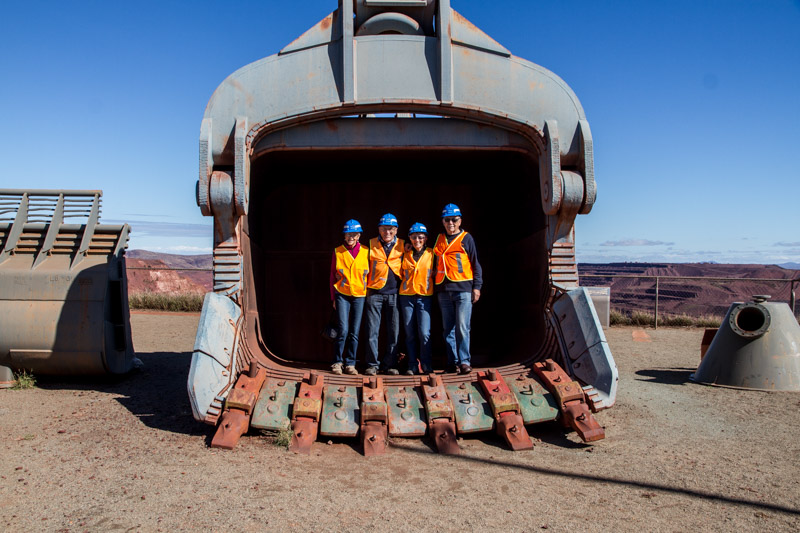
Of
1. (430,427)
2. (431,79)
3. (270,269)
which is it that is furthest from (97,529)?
(270,269)

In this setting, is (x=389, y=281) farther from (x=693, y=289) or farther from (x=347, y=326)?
(x=693, y=289)

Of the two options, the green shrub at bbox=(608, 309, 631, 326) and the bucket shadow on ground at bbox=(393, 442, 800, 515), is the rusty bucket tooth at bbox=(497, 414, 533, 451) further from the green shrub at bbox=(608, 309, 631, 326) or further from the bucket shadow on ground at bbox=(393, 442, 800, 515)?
the green shrub at bbox=(608, 309, 631, 326)

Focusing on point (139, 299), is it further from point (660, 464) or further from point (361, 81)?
point (660, 464)

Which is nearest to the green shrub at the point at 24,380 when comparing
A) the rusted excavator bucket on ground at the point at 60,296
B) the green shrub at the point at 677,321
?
the rusted excavator bucket on ground at the point at 60,296

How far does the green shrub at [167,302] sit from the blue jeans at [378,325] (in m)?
11.6

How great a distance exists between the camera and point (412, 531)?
3.58 metres

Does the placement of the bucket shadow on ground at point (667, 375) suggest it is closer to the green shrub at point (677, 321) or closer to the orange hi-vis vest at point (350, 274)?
the orange hi-vis vest at point (350, 274)

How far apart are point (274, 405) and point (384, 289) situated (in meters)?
1.88

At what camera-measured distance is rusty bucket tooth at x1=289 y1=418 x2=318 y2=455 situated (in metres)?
5.01

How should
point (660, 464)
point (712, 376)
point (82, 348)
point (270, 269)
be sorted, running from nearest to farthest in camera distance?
point (660, 464)
point (82, 348)
point (712, 376)
point (270, 269)

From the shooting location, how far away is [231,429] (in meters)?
5.09

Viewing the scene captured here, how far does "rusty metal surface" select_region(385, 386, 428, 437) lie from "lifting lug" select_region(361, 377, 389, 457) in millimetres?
85

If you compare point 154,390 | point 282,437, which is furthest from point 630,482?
point 154,390

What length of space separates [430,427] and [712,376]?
15.0 feet
